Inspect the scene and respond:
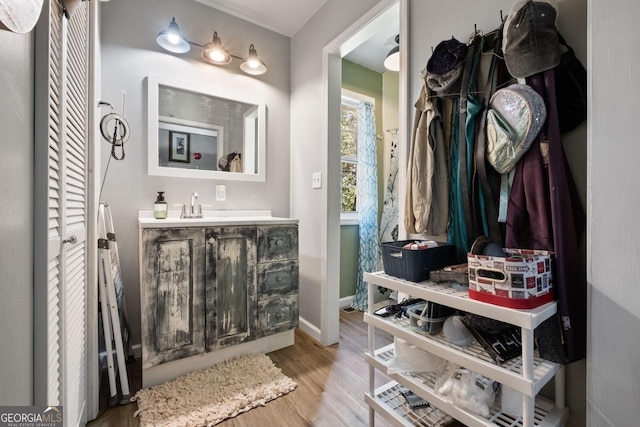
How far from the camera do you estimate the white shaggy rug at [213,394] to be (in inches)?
53.7

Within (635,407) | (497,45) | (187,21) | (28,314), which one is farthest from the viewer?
(187,21)

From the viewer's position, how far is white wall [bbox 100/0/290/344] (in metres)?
1.87

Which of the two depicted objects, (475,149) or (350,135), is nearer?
(475,149)

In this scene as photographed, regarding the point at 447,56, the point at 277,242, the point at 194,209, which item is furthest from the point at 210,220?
the point at 447,56

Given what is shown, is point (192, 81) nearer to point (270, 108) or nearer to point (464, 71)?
point (270, 108)

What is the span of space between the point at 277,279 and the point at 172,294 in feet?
→ 2.22

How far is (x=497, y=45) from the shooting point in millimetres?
1090

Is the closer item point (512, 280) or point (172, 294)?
point (512, 280)

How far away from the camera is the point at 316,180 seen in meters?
2.25

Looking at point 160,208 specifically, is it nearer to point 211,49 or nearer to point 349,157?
point 211,49

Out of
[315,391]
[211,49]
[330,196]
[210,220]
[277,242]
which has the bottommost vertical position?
[315,391]

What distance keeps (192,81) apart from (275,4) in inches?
35.9

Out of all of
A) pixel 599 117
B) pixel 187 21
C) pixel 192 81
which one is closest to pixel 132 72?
pixel 192 81

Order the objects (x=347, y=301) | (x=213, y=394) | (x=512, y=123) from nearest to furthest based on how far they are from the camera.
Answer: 1. (x=512, y=123)
2. (x=213, y=394)
3. (x=347, y=301)
